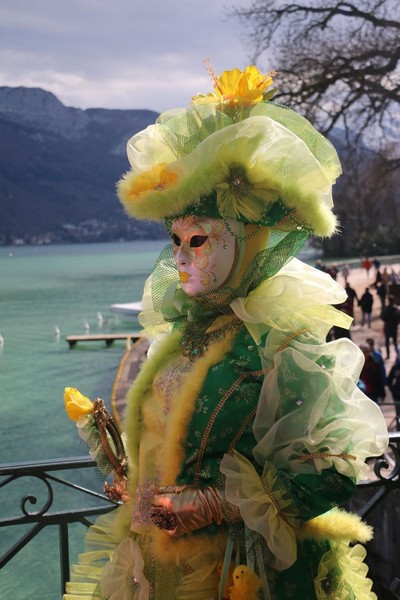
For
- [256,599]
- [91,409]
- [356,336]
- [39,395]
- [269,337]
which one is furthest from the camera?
[39,395]

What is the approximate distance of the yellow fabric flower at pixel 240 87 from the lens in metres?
2.05

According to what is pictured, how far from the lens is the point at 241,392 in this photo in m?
1.95

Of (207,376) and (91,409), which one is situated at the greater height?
(207,376)

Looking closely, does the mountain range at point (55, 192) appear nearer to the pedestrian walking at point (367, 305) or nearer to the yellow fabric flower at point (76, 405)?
the pedestrian walking at point (367, 305)

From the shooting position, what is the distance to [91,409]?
2279mm

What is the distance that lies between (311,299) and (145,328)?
25.9 inches

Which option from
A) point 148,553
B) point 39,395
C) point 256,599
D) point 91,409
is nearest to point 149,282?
point 91,409

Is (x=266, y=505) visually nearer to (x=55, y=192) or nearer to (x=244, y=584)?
(x=244, y=584)

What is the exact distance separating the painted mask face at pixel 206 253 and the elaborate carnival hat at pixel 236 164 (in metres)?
Result: 0.03

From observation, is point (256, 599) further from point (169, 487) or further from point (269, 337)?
point (269, 337)

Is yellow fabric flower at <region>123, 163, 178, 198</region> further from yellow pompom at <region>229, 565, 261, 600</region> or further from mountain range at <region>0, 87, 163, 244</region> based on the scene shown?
mountain range at <region>0, 87, 163, 244</region>

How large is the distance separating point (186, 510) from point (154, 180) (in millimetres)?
900

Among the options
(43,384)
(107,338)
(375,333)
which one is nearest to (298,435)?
(375,333)

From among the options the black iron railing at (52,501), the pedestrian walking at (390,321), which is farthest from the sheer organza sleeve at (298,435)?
the pedestrian walking at (390,321)
